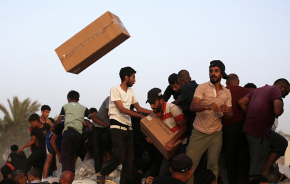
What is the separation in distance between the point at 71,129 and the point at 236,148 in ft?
10.3

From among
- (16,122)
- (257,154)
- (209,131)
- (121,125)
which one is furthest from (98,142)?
(16,122)

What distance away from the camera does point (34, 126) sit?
7.83 metres

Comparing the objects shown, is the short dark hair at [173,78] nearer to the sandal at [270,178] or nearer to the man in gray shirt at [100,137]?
the man in gray shirt at [100,137]

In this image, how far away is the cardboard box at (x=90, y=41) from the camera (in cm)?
548

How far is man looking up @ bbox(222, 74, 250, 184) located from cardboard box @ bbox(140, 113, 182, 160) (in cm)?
71

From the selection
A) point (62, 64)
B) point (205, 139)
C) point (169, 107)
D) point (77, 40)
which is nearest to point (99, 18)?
point (77, 40)

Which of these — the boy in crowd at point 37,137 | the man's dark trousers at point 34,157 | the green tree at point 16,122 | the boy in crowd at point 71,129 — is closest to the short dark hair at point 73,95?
the boy in crowd at point 71,129

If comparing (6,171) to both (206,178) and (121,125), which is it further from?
(206,178)

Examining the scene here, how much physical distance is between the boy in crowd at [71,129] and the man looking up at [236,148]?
262 centimetres

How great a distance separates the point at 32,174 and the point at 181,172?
2.90 m

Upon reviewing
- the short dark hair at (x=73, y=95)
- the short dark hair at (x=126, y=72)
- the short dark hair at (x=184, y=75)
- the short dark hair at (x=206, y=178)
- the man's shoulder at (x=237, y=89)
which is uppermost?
the short dark hair at (x=73, y=95)

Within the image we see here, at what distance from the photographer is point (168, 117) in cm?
504

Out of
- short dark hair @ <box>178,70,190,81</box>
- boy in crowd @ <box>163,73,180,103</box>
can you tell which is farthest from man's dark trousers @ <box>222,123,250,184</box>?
boy in crowd @ <box>163,73,180,103</box>

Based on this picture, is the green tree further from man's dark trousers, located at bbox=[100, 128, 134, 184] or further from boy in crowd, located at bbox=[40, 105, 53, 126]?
man's dark trousers, located at bbox=[100, 128, 134, 184]
